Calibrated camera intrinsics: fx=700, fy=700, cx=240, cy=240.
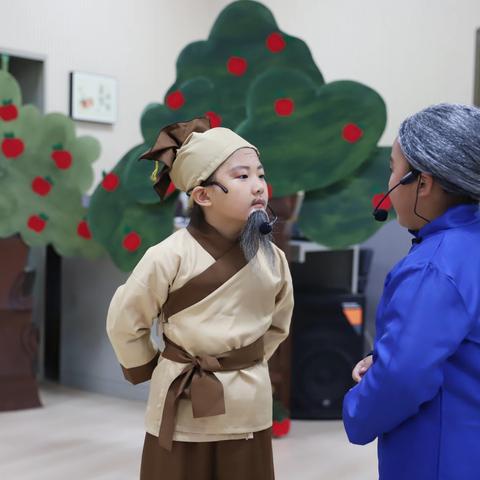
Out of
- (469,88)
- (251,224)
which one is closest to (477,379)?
(251,224)

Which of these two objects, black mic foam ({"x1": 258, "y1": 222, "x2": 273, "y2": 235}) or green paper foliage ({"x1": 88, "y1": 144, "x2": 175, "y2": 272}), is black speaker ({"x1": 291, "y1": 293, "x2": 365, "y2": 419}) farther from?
black mic foam ({"x1": 258, "y1": 222, "x2": 273, "y2": 235})

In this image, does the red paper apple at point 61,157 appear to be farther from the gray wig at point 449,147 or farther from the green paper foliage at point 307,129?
the gray wig at point 449,147

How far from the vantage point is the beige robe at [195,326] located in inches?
67.7

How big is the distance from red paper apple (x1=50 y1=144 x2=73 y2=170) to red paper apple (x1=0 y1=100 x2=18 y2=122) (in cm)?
27

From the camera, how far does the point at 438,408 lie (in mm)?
1152

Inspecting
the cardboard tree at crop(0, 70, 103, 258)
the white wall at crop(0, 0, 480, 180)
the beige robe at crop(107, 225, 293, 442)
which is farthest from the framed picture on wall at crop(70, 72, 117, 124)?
the beige robe at crop(107, 225, 293, 442)

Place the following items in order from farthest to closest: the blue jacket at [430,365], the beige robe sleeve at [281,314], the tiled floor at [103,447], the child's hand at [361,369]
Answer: the tiled floor at [103,447], the beige robe sleeve at [281,314], the child's hand at [361,369], the blue jacket at [430,365]

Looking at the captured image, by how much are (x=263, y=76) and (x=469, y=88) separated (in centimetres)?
129

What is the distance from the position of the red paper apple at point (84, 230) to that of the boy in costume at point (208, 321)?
215cm

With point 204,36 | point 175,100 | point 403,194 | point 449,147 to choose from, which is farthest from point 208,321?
point 204,36

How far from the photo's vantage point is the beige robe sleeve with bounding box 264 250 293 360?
6.25 ft

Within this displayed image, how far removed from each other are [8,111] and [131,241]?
954 mm

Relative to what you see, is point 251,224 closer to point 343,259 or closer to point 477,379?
point 477,379

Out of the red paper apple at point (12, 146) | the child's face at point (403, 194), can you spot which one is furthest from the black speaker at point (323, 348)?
the child's face at point (403, 194)
